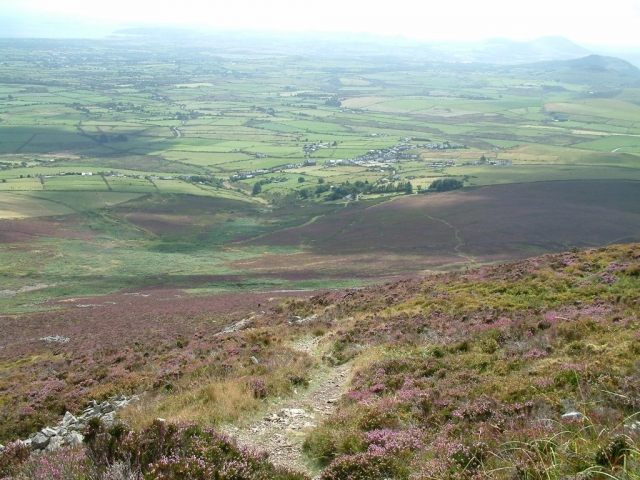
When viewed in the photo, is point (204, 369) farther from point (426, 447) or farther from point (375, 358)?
point (426, 447)

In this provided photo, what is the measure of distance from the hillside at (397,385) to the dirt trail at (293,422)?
54 mm

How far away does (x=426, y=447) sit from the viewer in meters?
9.27

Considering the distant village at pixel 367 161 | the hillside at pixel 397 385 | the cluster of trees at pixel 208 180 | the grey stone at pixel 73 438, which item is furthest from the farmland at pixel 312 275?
the grey stone at pixel 73 438

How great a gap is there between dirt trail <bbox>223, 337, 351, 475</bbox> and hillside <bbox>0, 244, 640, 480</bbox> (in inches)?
2.1

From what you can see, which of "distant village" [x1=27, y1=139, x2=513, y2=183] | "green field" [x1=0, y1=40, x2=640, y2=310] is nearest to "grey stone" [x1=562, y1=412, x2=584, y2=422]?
"green field" [x1=0, y1=40, x2=640, y2=310]

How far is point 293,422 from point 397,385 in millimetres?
2859

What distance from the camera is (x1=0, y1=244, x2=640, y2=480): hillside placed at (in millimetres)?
8250

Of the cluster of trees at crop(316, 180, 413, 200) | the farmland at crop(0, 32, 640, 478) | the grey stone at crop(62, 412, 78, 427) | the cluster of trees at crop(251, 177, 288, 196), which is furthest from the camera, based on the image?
the cluster of trees at crop(251, 177, 288, 196)

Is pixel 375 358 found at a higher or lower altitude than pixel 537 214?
higher

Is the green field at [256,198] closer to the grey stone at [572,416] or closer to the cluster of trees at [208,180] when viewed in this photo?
the cluster of trees at [208,180]

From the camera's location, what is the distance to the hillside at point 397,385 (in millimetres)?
8250

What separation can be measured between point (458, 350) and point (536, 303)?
24.2 ft

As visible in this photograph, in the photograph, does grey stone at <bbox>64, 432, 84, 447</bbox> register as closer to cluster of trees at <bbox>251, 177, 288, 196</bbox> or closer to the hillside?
the hillside

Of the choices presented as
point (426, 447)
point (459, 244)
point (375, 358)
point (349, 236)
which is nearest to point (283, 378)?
point (375, 358)
